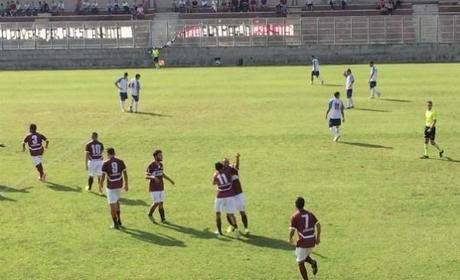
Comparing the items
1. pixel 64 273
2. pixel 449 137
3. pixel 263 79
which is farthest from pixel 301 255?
pixel 263 79

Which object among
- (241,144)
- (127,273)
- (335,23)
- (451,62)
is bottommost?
(127,273)

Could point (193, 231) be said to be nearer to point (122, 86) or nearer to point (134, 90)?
point (134, 90)

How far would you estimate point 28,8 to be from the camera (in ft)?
229

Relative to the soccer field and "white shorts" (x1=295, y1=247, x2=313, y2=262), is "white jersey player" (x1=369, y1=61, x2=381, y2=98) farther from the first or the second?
"white shorts" (x1=295, y1=247, x2=313, y2=262)

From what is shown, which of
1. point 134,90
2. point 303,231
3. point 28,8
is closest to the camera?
point 303,231

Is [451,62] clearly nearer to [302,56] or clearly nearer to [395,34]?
[395,34]

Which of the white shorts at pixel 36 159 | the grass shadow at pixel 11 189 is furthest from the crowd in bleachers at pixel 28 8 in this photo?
the grass shadow at pixel 11 189

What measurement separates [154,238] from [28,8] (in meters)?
59.7

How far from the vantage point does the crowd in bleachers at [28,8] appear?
69562mm

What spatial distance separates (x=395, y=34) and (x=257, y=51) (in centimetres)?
1174

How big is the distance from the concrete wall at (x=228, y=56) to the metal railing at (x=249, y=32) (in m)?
1.03

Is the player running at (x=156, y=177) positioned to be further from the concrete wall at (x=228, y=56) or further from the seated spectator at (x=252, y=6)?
the seated spectator at (x=252, y=6)

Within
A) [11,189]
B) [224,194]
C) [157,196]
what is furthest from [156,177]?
[11,189]

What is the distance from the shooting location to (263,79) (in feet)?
143
